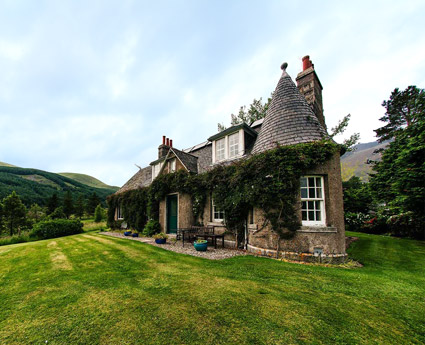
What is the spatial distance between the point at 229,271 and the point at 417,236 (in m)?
18.9

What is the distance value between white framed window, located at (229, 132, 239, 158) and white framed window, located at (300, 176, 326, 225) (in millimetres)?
4779

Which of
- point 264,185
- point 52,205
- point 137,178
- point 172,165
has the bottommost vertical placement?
point 52,205

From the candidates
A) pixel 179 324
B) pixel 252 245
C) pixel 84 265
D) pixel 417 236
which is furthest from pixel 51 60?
pixel 417 236

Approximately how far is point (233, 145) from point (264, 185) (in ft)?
14.9

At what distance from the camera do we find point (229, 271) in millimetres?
5938

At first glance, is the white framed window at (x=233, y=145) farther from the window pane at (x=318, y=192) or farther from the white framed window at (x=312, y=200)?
the window pane at (x=318, y=192)

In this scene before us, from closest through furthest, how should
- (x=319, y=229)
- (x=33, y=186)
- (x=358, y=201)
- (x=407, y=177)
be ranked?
1. (x=319, y=229)
2. (x=407, y=177)
3. (x=358, y=201)
4. (x=33, y=186)

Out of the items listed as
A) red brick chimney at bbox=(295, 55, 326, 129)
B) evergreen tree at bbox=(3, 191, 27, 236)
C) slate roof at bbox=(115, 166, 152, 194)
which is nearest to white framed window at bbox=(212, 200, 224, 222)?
red brick chimney at bbox=(295, 55, 326, 129)

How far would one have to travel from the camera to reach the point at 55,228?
60.2 feet

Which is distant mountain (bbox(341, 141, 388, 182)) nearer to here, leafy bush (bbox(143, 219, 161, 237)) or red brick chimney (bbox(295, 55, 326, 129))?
red brick chimney (bbox(295, 55, 326, 129))

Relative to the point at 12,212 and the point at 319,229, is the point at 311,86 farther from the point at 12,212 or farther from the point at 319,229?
the point at 12,212

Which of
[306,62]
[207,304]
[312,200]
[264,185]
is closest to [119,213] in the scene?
[264,185]

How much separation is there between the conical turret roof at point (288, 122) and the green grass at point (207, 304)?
5515 millimetres

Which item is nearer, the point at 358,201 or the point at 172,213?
the point at 172,213
